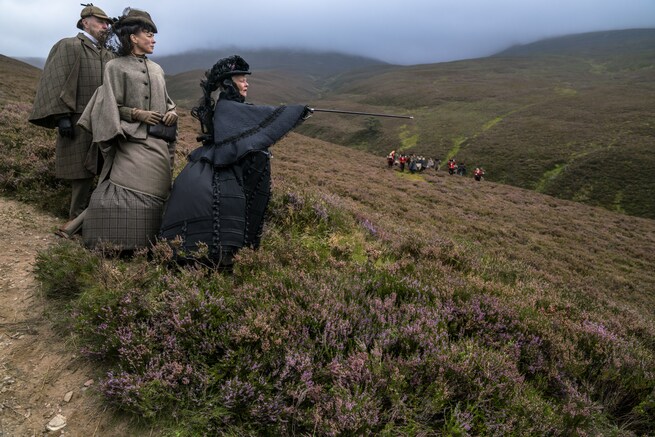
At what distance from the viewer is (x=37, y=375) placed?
8.45 ft

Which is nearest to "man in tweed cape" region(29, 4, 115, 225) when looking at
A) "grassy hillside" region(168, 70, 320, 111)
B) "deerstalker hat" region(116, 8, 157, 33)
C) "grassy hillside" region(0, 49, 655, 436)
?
"deerstalker hat" region(116, 8, 157, 33)

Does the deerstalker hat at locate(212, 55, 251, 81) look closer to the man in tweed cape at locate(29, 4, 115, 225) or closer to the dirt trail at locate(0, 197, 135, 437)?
the man in tweed cape at locate(29, 4, 115, 225)

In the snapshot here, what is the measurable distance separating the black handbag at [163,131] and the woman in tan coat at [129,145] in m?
0.02

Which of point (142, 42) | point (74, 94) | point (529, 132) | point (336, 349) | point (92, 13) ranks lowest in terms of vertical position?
point (336, 349)

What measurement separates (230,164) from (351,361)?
232 cm

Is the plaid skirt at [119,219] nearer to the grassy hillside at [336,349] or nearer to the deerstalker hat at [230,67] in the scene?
the grassy hillside at [336,349]

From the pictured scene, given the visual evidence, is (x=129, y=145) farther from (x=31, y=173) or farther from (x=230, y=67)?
(x=31, y=173)

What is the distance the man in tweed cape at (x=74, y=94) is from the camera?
4.82 m

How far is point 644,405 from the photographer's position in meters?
2.85

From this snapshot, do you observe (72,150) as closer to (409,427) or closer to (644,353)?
(409,427)

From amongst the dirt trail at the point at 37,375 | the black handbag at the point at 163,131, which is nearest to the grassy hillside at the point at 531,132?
the black handbag at the point at 163,131

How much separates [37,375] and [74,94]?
3.85 meters

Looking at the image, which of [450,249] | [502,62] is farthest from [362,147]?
[502,62]

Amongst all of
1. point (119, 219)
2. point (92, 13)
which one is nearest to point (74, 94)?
point (92, 13)
